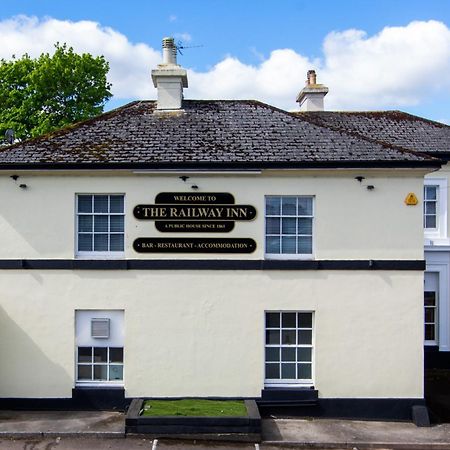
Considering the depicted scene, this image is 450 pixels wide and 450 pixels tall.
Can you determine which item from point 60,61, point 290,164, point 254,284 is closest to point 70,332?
point 254,284

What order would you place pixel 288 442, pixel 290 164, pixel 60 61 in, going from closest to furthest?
pixel 288 442 < pixel 290 164 < pixel 60 61

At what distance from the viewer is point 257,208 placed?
1128 cm

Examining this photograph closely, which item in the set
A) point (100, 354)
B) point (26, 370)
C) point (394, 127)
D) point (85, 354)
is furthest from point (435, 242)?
point (26, 370)

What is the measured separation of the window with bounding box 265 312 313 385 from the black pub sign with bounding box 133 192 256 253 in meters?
1.74

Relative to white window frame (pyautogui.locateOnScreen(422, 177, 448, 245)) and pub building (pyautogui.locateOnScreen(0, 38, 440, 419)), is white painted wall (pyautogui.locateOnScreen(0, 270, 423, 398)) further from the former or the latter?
white window frame (pyautogui.locateOnScreen(422, 177, 448, 245))

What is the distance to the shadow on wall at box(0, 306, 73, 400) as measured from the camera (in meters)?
11.2

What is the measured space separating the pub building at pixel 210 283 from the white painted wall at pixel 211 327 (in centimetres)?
3

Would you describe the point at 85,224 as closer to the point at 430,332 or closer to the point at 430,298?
the point at 430,298

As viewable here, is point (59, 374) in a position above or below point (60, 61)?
below

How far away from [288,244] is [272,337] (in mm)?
2075

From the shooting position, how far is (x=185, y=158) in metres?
11.2

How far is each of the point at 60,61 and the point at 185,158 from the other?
20.4m

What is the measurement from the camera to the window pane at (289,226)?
11.4 m

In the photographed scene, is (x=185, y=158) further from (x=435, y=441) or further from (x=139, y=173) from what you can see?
(x=435, y=441)
